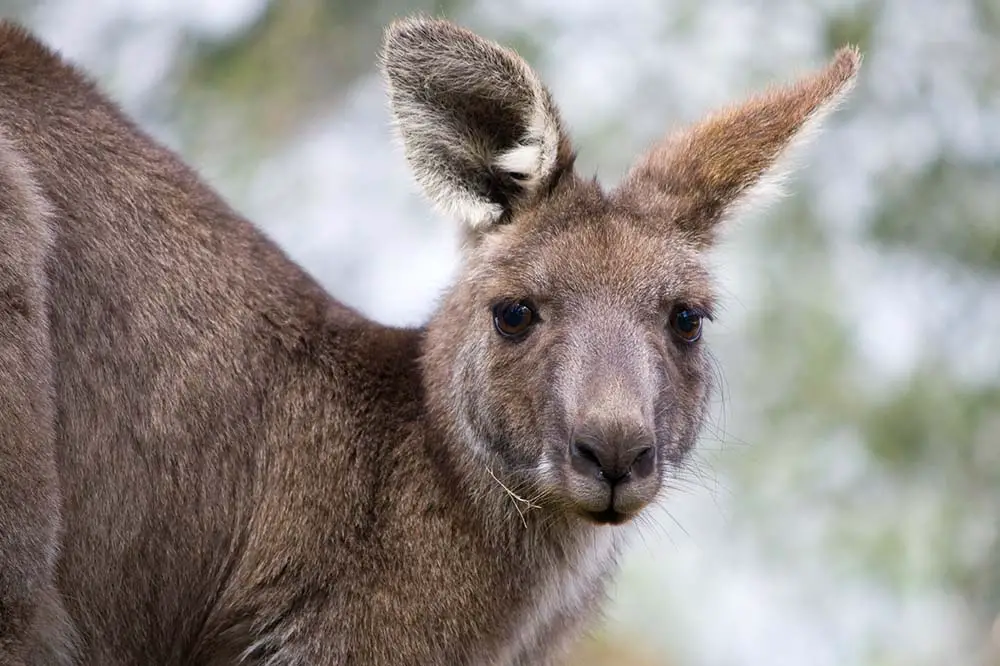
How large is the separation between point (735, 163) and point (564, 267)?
109 centimetres

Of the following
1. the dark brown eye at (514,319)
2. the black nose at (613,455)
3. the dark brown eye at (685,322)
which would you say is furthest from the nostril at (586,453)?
the dark brown eye at (685,322)

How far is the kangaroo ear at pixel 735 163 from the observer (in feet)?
20.8

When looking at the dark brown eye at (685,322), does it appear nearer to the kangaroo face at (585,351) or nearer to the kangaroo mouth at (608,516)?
the kangaroo face at (585,351)

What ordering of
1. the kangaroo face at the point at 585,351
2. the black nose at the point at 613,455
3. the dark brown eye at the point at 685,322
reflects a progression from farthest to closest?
the dark brown eye at the point at 685,322 < the kangaroo face at the point at 585,351 < the black nose at the point at 613,455

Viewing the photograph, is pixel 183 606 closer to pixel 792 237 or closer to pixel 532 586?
pixel 532 586

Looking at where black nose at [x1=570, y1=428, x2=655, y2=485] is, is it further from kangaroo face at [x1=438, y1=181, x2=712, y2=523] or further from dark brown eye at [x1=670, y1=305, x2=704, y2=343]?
dark brown eye at [x1=670, y1=305, x2=704, y2=343]

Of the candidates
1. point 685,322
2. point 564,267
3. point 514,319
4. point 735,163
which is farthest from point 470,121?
point 685,322

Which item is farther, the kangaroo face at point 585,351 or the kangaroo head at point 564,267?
the kangaroo head at point 564,267

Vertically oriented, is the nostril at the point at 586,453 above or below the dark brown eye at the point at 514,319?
below

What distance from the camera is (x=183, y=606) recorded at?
19.2ft

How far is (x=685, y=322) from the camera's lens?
604 centimetres

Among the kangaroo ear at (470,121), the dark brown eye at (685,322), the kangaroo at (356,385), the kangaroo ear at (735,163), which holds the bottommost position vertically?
the kangaroo at (356,385)

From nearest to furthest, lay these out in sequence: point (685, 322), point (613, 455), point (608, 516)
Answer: point (613, 455) < point (608, 516) < point (685, 322)

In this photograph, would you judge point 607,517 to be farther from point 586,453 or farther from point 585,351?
point 585,351
